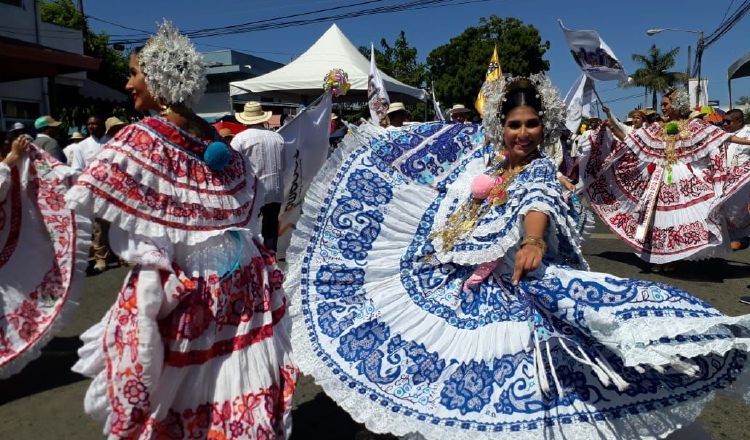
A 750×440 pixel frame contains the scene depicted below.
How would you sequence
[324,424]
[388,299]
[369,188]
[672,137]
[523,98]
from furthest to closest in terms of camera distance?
1. [672,137]
2. [324,424]
3. [369,188]
4. [388,299]
5. [523,98]

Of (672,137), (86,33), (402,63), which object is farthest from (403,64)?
(672,137)

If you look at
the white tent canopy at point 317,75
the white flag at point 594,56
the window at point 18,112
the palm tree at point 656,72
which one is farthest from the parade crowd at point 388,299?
the palm tree at point 656,72

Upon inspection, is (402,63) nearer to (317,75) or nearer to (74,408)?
(317,75)

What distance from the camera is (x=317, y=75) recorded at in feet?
46.5

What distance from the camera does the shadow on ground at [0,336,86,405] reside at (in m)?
3.83

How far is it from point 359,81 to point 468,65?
20848 mm

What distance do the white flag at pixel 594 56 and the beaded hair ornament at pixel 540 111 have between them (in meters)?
2.45

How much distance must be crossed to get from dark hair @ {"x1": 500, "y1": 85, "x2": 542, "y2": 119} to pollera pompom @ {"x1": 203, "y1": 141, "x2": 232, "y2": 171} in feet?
4.13

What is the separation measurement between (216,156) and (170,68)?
407mm

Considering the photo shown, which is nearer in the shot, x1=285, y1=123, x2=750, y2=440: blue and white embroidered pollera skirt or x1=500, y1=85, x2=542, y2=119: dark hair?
x1=285, y1=123, x2=750, y2=440: blue and white embroidered pollera skirt

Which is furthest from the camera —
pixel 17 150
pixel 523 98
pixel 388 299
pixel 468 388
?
pixel 17 150

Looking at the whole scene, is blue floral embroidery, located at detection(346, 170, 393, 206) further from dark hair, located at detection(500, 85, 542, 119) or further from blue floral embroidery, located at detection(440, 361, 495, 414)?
blue floral embroidery, located at detection(440, 361, 495, 414)

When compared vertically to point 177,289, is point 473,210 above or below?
above

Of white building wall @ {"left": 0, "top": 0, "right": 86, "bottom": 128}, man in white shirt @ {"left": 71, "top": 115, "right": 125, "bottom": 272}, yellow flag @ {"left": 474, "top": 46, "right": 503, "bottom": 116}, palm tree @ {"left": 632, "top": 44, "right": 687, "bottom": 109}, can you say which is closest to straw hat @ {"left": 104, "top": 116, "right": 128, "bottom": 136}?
man in white shirt @ {"left": 71, "top": 115, "right": 125, "bottom": 272}
